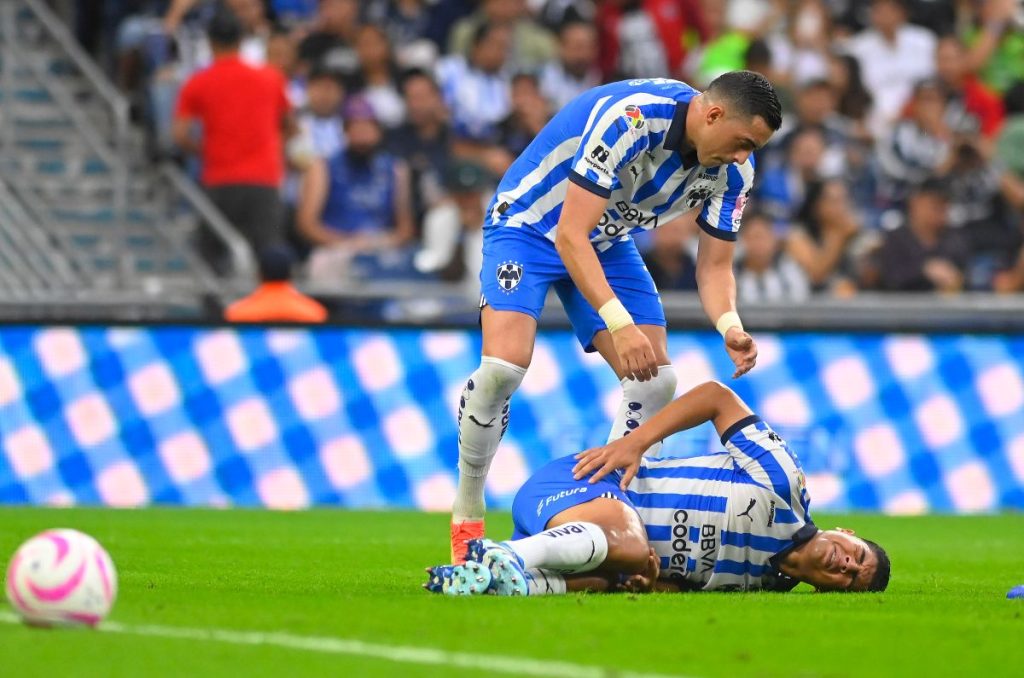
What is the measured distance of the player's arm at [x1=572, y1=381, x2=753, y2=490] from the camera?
6.88 meters

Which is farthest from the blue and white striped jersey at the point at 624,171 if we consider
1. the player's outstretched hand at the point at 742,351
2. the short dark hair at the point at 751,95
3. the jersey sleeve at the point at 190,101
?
the jersey sleeve at the point at 190,101

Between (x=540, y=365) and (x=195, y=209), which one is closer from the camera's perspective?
(x=540, y=365)

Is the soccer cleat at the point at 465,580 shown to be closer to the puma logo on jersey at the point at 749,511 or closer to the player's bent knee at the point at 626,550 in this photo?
the player's bent knee at the point at 626,550

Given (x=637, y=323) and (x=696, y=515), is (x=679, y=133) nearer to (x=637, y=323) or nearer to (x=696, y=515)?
(x=637, y=323)

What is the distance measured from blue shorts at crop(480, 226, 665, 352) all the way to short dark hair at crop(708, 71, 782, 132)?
1.05 meters

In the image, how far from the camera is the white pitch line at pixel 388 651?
4711 millimetres

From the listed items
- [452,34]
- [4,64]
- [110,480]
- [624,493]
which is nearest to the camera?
[624,493]

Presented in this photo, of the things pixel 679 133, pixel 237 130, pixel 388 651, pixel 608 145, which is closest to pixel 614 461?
pixel 608 145

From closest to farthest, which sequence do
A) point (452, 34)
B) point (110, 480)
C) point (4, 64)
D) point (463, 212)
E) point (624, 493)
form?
1. point (624, 493)
2. point (110, 480)
3. point (463, 212)
4. point (4, 64)
5. point (452, 34)

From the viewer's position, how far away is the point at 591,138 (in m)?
7.12

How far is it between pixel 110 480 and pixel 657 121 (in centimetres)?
583

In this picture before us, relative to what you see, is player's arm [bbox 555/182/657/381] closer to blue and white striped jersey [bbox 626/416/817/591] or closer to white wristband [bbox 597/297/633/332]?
white wristband [bbox 597/297/633/332]

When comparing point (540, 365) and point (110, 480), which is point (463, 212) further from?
point (110, 480)

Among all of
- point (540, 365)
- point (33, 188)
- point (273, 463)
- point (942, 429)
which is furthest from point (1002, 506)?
point (33, 188)
